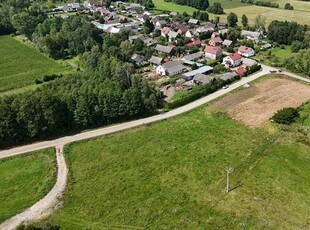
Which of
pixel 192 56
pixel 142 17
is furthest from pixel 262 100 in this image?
pixel 142 17

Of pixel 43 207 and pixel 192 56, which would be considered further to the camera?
pixel 192 56

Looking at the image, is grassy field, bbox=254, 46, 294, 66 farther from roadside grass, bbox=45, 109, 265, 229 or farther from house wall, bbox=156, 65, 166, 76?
roadside grass, bbox=45, 109, 265, 229

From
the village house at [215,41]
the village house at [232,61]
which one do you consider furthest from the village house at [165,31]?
the village house at [232,61]

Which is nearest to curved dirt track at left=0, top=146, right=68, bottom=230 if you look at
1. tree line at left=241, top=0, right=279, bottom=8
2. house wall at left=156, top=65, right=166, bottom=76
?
house wall at left=156, top=65, right=166, bottom=76

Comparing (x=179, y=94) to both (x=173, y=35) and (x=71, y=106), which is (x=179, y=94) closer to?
(x=71, y=106)

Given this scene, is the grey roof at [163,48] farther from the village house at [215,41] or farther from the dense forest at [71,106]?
the dense forest at [71,106]

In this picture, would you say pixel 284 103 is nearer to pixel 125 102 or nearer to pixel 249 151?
pixel 249 151

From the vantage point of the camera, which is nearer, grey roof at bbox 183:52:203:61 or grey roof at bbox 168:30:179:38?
grey roof at bbox 183:52:203:61
